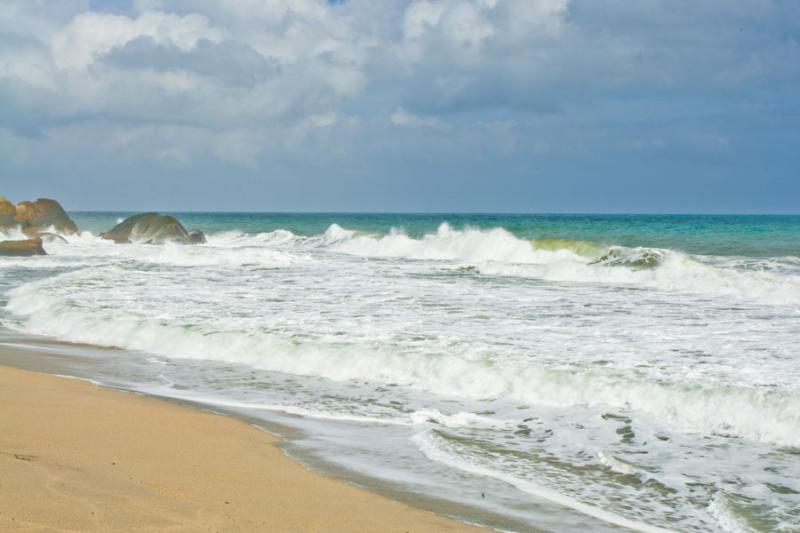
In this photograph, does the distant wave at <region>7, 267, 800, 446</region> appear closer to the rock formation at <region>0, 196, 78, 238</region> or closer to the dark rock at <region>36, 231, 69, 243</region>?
the dark rock at <region>36, 231, 69, 243</region>

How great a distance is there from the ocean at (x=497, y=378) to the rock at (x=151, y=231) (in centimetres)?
2214

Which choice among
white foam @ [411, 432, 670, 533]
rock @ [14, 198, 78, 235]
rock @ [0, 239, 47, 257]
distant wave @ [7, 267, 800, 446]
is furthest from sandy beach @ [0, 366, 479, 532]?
rock @ [14, 198, 78, 235]

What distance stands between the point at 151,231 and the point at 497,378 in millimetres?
37216

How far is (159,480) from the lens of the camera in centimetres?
477

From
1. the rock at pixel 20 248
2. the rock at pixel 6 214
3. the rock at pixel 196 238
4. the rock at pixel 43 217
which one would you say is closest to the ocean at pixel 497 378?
the rock at pixel 20 248

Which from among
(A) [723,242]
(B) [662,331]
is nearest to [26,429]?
(B) [662,331]

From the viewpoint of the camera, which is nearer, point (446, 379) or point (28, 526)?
point (28, 526)

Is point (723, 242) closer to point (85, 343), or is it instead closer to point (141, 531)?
point (85, 343)

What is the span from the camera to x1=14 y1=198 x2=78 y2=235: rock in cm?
4441

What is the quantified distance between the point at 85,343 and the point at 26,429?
6661 millimetres

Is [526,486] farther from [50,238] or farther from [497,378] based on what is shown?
[50,238]

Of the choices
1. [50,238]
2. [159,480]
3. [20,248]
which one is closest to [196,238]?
[50,238]

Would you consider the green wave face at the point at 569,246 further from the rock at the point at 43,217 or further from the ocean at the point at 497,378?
the rock at the point at 43,217

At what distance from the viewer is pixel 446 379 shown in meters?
8.95
